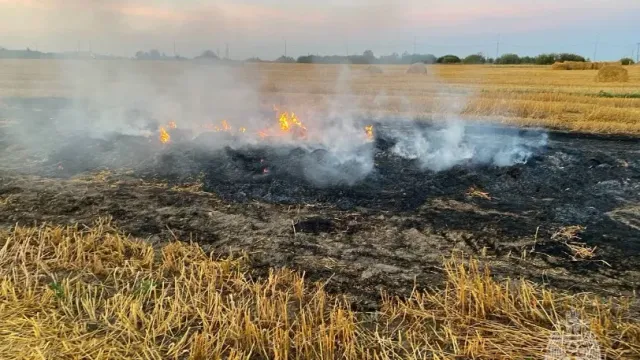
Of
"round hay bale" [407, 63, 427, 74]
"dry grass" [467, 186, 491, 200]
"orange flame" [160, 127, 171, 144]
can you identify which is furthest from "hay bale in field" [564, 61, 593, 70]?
"orange flame" [160, 127, 171, 144]

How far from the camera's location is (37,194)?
8.44 meters

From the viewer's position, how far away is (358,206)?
25.3 feet

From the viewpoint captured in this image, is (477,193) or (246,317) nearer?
(246,317)

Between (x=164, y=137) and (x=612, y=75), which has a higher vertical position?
(x=612, y=75)

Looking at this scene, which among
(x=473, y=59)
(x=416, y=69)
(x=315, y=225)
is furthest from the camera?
(x=473, y=59)

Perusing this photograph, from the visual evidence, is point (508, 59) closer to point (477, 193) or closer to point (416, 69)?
point (416, 69)

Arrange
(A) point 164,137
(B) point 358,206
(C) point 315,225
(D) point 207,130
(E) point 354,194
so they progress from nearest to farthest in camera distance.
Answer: (C) point 315,225
(B) point 358,206
(E) point 354,194
(A) point 164,137
(D) point 207,130

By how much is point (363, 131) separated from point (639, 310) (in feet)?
27.6

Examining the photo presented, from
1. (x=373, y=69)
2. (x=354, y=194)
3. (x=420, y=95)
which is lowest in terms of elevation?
(x=354, y=194)

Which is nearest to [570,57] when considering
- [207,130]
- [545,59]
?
[545,59]

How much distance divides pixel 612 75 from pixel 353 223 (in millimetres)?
29399

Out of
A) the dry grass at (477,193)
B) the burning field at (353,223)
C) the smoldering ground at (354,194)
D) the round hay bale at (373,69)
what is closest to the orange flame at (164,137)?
the burning field at (353,223)

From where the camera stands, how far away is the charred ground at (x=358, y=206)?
5535 mm

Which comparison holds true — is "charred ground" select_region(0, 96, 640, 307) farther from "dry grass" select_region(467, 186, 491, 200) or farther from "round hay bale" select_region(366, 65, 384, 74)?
"round hay bale" select_region(366, 65, 384, 74)
